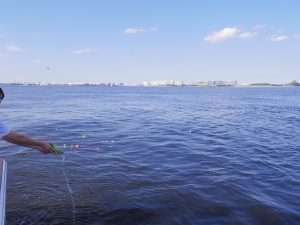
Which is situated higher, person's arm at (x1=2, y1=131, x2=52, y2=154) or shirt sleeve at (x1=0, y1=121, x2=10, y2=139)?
shirt sleeve at (x1=0, y1=121, x2=10, y2=139)

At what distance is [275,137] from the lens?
2111 cm

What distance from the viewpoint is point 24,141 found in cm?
535

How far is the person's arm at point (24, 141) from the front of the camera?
5159mm

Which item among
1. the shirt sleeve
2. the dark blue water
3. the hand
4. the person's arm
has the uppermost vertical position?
the shirt sleeve

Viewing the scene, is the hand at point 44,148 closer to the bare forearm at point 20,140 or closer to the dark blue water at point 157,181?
the bare forearm at point 20,140

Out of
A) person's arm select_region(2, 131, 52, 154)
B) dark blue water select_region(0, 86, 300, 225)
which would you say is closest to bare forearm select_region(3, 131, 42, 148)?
person's arm select_region(2, 131, 52, 154)

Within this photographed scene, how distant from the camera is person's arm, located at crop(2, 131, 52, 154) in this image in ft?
16.9

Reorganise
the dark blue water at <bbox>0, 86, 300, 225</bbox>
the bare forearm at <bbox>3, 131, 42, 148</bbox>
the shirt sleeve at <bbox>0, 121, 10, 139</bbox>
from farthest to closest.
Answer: the dark blue water at <bbox>0, 86, 300, 225</bbox>
the bare forearm at <bbox>3, 131, 42, 148</bbox>
the shirt sleeve at <bbox>0, 121, 10, 139</bbox>

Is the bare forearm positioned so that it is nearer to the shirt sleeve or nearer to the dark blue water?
the shirt sleeve

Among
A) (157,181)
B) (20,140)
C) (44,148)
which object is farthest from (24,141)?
(157,181)

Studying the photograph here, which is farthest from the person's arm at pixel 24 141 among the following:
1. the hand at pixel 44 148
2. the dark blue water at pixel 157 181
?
the dark blue water at pixel 157 181

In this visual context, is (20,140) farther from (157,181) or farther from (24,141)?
(157,181)

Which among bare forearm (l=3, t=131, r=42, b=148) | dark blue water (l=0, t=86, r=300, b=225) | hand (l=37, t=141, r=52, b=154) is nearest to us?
bare forearm (l=3, t=131, r=42, b=148)

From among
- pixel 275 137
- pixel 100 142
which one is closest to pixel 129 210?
pixel 100 142
